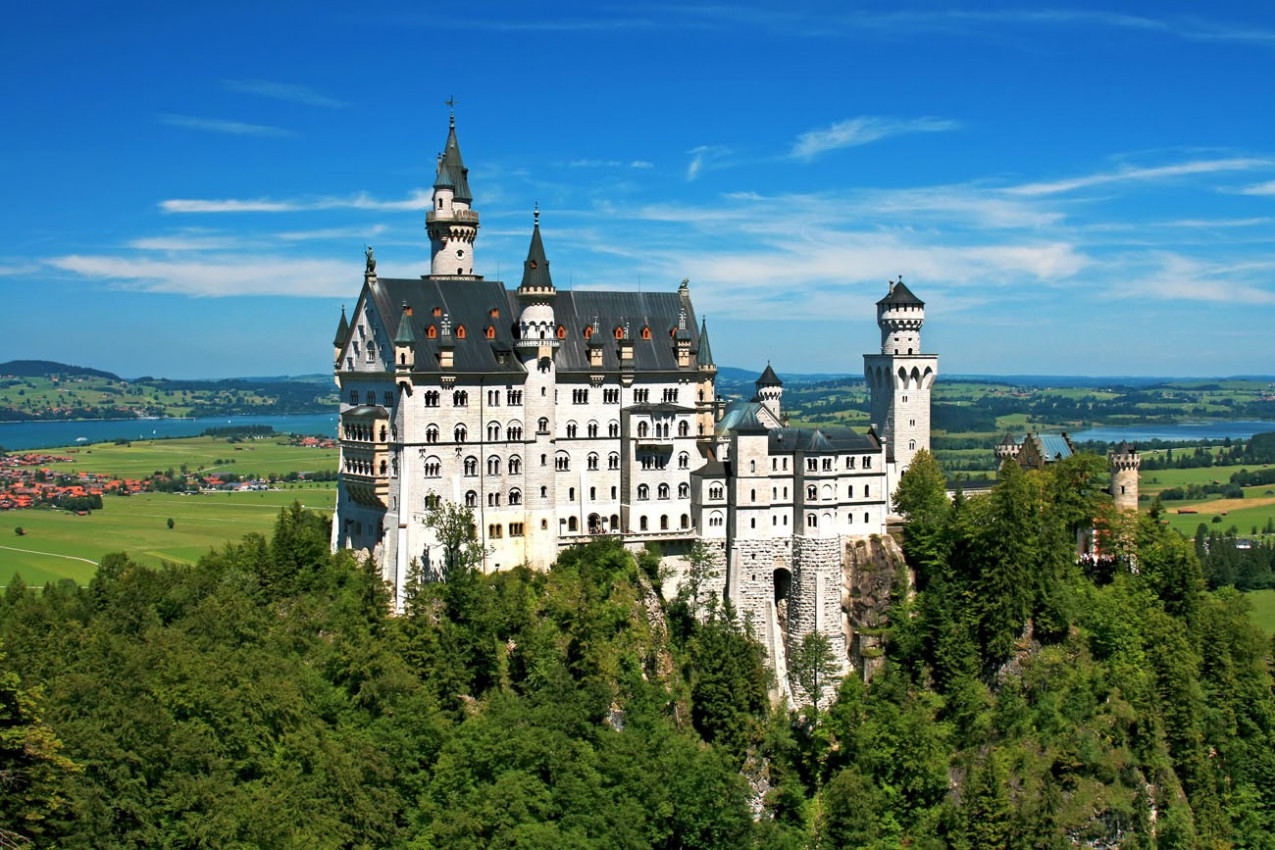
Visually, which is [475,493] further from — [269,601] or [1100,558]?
[1100,558]

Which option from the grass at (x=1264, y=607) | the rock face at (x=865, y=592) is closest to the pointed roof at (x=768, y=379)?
the rock face at (x=865, y=592)

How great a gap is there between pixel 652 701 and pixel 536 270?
28197 mm

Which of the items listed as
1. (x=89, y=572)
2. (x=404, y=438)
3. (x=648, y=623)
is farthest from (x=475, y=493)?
(x=89, y=572)

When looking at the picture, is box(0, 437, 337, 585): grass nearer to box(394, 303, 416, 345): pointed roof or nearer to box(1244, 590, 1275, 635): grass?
box(394, 303, 416, 345): pointed roof

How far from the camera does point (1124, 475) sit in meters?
94.8

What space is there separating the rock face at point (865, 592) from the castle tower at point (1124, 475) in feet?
59.6

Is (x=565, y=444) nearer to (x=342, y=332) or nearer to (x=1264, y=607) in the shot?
(x=342, y=332)

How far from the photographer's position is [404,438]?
81.2 metres

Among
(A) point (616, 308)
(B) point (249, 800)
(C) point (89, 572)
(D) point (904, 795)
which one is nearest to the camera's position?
(B) point (249, 800)

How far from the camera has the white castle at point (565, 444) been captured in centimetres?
8250

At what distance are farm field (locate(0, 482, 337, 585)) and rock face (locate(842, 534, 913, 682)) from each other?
70.8 m

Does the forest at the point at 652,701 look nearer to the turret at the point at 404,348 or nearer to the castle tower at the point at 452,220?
the turret at the point at 404,348

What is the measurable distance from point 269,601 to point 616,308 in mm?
29892

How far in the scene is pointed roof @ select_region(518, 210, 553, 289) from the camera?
85625 millimetres
